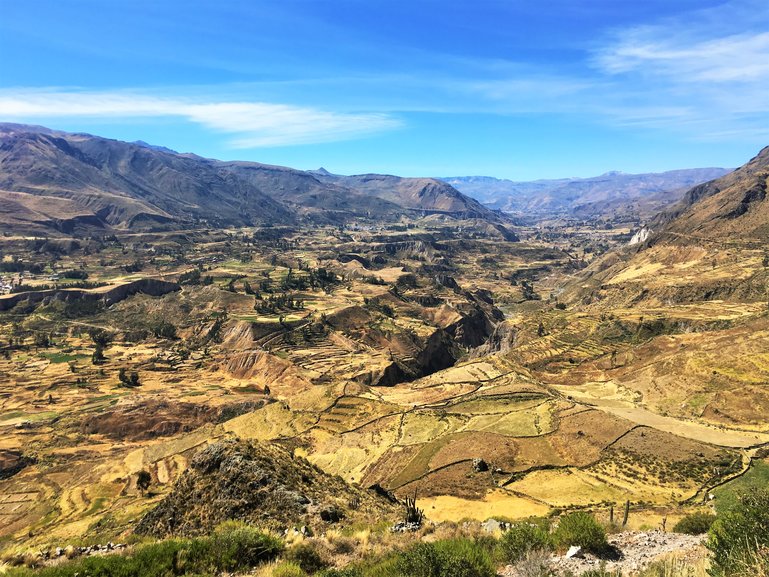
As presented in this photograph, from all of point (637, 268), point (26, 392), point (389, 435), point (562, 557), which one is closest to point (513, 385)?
point (389, 435)

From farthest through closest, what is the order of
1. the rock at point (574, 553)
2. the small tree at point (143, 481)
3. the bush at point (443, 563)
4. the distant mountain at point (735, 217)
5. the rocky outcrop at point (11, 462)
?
the distant mountain at point (735, 217) → the rocky outcrop at point (11, 462) → the small tree at point (143, 481) → the rock at point (574, 553) → the bush at point (443, 563)

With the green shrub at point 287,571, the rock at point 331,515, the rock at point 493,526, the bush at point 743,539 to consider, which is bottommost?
the rock at point 493,526

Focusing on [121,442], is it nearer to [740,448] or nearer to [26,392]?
[26,392]

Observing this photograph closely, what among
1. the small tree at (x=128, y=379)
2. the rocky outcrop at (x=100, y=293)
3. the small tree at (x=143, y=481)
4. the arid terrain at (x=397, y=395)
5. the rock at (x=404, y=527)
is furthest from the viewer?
the rocky outcrop at (x=100, y=293)

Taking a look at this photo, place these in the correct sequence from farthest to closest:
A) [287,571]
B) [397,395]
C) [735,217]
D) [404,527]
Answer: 1. [735,217]
2. [397,395]
3. [404,527]
4. [287,571]

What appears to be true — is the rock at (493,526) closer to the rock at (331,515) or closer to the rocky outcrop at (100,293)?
the rock at (331,515)

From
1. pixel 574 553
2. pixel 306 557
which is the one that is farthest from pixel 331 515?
pixel 574 553

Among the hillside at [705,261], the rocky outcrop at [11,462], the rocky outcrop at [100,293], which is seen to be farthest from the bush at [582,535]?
the rocky outcrop at [100,293]

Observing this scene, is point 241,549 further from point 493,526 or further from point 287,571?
point 493,526
